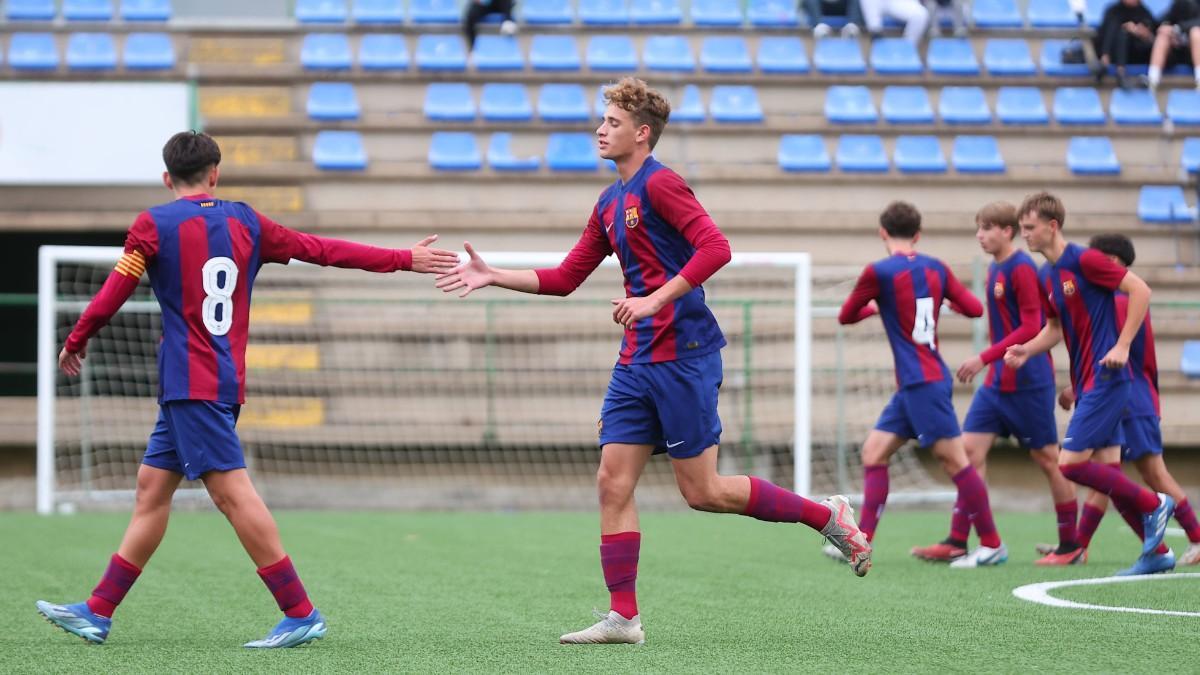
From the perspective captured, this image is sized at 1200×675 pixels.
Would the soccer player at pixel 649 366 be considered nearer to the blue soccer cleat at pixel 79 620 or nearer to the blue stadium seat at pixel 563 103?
the blue soccer cleat at pixel 79 620

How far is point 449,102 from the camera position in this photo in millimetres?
14531

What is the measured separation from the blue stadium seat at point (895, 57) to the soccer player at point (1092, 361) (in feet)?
27.6

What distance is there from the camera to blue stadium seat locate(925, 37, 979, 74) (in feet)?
49.4

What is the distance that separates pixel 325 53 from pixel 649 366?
10894mm

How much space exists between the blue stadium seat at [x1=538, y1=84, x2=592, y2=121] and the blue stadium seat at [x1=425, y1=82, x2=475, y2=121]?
70cm

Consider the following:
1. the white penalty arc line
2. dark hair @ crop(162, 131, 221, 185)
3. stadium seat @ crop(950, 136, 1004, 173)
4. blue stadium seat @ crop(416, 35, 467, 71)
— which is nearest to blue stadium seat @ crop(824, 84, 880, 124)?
stadium seat @ crop(950, 136, 1004, 173)

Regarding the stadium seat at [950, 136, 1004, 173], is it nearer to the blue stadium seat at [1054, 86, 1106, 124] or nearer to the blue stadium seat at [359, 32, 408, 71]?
the blue stadium seat at [1054, 86, 1106, 124]

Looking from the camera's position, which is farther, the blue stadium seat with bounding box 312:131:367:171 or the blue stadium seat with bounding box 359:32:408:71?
the blue stadium seat with bounding box 359:32:408:71

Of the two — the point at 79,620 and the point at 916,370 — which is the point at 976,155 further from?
the point at 79,620

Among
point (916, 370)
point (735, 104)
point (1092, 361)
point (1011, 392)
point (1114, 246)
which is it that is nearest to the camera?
point (1092, 361)

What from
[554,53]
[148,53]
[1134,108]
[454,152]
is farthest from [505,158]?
[1134,108]

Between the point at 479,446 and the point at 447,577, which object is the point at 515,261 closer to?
the point at 479,446

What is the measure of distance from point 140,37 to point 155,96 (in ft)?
5.55

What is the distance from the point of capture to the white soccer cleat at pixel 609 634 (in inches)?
189
